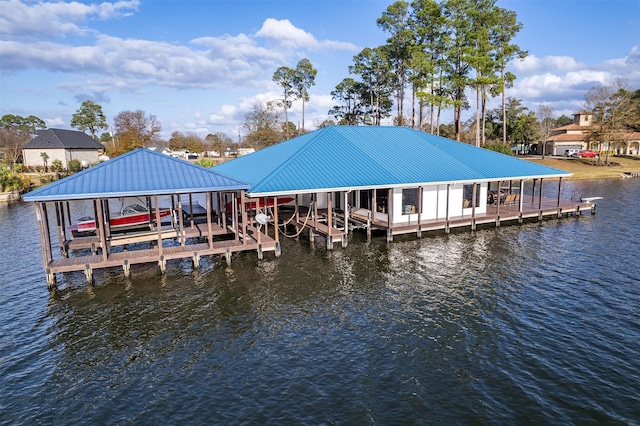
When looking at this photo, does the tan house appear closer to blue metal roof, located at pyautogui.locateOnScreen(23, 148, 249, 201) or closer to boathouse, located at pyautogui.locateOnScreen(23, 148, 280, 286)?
boathouse, located at pyautogui.locateOnScreen(23, 148, 280, 286)

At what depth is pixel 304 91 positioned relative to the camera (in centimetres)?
8075

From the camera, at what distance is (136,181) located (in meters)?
19.1

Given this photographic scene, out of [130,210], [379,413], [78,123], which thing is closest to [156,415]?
[379,413]

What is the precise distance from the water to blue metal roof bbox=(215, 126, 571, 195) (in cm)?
447

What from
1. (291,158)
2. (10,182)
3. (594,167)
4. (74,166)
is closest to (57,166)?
(74,166)

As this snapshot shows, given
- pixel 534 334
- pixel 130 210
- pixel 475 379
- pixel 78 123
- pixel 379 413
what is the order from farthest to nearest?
1. pixel 78 123
2. pixel 130 210
3. pixel 534 334
4. pixel 475 379
5. pixel 379 413

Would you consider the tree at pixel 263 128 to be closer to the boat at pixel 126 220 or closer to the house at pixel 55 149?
the house at pixel 55 149

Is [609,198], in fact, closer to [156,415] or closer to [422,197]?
[422,197]

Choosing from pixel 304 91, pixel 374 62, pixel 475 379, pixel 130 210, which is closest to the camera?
pixel 475 379

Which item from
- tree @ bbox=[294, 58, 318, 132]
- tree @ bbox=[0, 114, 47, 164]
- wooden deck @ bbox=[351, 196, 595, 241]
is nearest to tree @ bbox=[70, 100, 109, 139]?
tree @ bbox=[0, 114, 47, 164]

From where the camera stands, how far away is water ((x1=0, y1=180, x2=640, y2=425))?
1042 centimetres

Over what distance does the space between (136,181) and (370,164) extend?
45.8 ft

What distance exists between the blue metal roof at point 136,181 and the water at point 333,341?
13.9ft

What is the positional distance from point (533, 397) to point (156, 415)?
9.66 m
